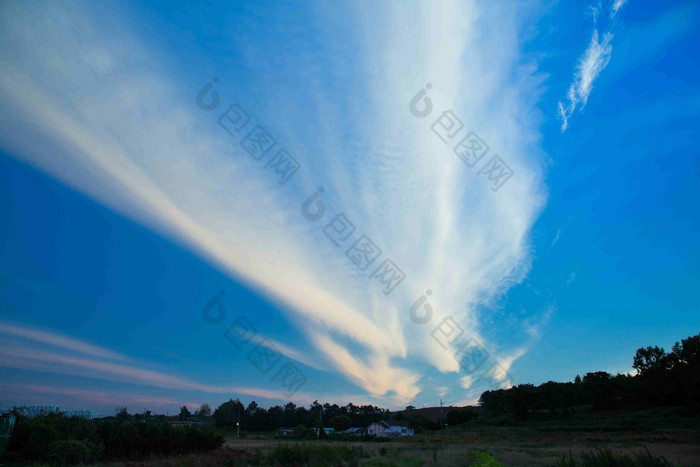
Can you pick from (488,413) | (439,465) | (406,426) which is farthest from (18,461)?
(488,413)

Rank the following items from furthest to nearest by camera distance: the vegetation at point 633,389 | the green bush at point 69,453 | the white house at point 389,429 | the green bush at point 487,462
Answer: the white house at point 389,429, the vegetation at point 633,389, the green bush at point 69,453, the green bush at point 487,462

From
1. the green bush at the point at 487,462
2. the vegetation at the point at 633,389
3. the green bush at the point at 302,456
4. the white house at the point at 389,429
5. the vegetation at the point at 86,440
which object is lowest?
the green bush at the point at 487,462

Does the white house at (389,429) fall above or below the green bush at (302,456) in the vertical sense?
above

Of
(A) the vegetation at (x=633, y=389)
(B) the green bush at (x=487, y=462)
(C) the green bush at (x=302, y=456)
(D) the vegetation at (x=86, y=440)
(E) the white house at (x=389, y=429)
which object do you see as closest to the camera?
(B) the green bush at (x=487, y=462)

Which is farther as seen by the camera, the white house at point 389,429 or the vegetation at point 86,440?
the white house at point 389,429

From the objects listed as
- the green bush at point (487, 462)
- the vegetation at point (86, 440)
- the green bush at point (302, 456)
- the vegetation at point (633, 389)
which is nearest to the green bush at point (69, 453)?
the vegetation at point (86, 440)

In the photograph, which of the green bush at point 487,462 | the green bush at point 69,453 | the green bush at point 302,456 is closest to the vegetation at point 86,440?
the green bush at point 69,453

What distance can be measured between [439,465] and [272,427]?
315ft

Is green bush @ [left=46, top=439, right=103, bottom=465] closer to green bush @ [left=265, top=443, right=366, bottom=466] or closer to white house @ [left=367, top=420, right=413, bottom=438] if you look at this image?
green bush @ [left=265, top=443, right=366, bottom=466]

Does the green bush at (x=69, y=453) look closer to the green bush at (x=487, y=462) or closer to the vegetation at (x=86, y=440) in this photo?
the vegetation at (x=86, y=440)

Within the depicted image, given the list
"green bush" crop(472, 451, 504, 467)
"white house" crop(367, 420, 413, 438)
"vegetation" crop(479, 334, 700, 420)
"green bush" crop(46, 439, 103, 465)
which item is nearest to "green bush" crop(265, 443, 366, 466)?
"green bush" crop(472, 451, 504, 467)

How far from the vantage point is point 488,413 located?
10494 centimetres

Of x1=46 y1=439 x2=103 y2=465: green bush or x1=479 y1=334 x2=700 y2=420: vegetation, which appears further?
x1=479 y1=334 x2=700 y2=420: vegetation

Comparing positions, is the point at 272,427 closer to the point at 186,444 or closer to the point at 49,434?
the point at 186,444
